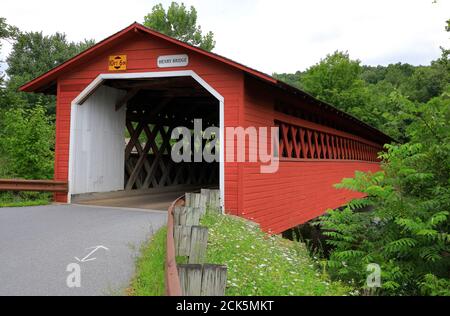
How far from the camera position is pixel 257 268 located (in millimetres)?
4887

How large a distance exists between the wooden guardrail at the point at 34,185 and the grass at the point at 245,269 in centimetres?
461

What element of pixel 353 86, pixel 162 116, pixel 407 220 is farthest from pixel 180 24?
pixel 407 220

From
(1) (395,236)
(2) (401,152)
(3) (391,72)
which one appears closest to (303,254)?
(1) (395,236)

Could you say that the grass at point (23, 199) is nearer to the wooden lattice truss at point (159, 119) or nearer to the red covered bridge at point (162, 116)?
the red covered bridge at point (162, 116)

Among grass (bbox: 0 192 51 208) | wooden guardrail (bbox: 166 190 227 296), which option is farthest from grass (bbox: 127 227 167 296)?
grass (bbox: 0 192 51 208)

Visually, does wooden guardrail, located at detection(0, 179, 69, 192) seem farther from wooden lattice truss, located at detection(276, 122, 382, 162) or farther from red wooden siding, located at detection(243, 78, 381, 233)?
wooden lattice truss, located at detection(276, 122, 382, 162)

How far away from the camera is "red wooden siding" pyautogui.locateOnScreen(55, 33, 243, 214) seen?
849 cm

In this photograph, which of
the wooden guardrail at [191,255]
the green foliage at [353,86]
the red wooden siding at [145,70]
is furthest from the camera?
the green foliage at [353,86]

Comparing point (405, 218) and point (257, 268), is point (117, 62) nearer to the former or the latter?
point (257, 268)

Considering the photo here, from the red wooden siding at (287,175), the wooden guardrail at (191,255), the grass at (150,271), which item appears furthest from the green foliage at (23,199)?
the grass at (150,271)

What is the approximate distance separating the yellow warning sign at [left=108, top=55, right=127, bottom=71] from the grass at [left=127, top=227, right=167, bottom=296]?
18.2 ft

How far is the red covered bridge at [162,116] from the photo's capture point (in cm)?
861

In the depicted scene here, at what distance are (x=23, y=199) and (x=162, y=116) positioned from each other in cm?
583

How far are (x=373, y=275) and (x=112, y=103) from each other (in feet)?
29.5
